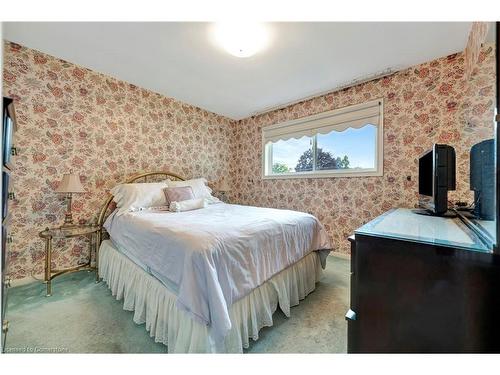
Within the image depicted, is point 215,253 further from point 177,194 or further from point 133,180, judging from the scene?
point 133,180

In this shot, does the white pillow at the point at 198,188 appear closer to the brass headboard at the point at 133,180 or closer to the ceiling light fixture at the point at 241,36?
the brass headboard at the point at 133,180

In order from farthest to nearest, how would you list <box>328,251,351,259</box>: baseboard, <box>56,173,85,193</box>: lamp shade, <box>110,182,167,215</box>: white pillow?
<box>328,251,351,259</box>: baseboard → <box>110,182,167,215</box>: white pillow → <box>56,173,85,193</box>: lamp shade

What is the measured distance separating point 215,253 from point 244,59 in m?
2.03

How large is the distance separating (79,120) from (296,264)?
2862 millimetres

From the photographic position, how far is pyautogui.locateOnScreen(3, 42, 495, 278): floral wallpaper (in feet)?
6.88

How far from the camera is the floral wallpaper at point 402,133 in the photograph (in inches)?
84.1

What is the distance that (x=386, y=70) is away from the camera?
8.00 ft

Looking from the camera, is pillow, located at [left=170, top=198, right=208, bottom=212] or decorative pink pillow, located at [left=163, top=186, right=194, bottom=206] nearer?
pillow, located at [left=170, top=198, right=208, bottom=212]

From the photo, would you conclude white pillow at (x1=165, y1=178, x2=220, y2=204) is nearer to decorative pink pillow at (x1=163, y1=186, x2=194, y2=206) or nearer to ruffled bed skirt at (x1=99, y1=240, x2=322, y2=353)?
decorative pink pillow at (x1=163, y1=186, x2=194, y2=206)

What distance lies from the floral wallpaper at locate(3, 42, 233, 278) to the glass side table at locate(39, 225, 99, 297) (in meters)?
0.12

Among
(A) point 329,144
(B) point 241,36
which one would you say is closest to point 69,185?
(B) point 241,36

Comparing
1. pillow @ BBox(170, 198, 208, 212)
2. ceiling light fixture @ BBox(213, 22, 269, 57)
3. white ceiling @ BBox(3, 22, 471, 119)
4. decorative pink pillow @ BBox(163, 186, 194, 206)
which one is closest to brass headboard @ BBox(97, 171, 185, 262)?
decorative pink pillow @ BBox(163, 186, 194, 206)

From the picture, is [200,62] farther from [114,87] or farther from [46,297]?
[46,297]

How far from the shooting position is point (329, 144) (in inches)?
125
